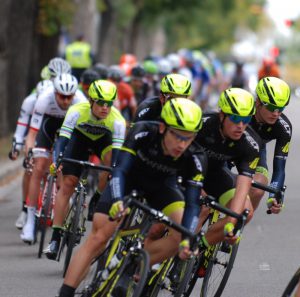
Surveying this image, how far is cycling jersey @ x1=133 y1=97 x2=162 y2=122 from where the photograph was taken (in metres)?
11.0

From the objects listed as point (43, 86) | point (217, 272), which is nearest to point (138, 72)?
point (43, 86)

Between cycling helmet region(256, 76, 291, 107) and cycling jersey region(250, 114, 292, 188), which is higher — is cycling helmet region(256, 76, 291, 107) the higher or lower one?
the higher one

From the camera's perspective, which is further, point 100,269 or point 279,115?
point 279,115

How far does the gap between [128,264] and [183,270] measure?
47.6 inches

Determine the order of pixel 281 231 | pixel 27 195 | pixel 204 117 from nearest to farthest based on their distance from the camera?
pixel 204 117 → pixel 27 195 → pixel 281 231

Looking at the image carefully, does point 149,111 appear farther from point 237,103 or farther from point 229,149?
point 237,103

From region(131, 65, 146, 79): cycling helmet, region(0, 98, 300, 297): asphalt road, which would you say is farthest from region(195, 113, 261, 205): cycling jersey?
region(131, 65, 146, 79): cycling helmet

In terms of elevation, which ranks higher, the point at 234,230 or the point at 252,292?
the point at 234,230

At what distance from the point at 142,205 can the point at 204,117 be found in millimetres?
1660

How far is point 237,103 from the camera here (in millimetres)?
8922

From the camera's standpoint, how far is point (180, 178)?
841 centimetres

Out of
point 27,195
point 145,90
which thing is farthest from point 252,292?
point 145,90

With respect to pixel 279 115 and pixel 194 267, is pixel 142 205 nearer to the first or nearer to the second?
pixel 194 267

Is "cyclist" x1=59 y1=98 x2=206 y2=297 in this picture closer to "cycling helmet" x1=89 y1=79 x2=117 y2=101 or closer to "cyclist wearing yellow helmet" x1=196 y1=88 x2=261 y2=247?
"cyclist wearing yellow helmet" x1=196 y1=88 x2=261 y2=247
